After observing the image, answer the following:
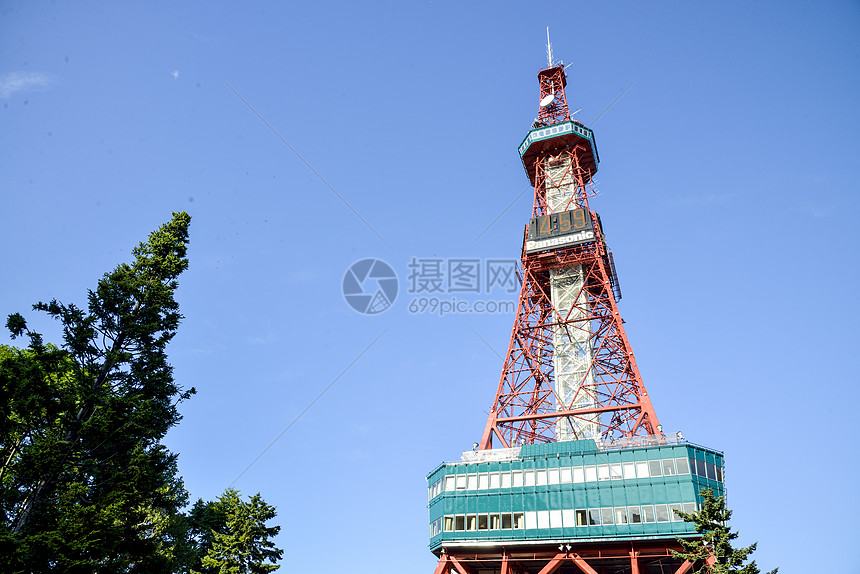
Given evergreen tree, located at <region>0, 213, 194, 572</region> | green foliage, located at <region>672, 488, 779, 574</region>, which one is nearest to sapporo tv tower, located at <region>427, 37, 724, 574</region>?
green foliage, located at <region>672, 488, 779, 574</region>

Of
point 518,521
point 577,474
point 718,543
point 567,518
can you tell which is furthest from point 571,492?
point 718,543

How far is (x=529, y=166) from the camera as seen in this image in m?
93.1

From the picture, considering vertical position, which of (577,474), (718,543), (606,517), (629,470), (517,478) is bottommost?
(718,543)

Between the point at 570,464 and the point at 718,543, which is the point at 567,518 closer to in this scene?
the point at 570,464

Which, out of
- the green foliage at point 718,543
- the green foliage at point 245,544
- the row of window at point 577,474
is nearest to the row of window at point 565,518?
the row of window at point 577,474

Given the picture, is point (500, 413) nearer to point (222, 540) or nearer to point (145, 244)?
point (222, 540)

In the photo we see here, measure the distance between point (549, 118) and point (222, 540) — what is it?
247ft

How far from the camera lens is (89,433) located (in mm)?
35781

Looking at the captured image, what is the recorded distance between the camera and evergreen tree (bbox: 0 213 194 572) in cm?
3319

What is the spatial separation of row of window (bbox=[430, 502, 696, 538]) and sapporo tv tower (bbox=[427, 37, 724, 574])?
0.09 meters

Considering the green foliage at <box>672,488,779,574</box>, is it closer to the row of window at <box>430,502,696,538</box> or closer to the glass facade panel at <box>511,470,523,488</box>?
the row of window at <box>430,502,696,538</box>

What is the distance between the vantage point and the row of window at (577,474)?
54.2 meters

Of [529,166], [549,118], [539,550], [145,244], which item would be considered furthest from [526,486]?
[549,118]

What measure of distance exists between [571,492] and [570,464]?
8.80 feet
